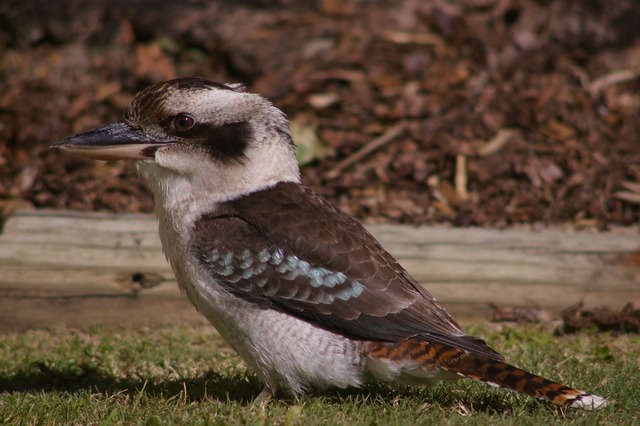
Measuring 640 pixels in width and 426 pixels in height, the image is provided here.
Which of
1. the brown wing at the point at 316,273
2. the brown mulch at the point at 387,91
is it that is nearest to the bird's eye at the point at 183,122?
the brown wing at the point at 316,273

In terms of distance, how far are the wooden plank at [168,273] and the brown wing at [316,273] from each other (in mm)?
1669

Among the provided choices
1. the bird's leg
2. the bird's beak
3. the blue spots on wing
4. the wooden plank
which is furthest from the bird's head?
the wooden plank

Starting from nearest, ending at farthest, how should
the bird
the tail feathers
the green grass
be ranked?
the tail feathers
the green grass
the bird

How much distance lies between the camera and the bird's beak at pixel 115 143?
528 centimetres

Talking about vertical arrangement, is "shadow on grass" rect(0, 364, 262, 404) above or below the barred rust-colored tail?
below

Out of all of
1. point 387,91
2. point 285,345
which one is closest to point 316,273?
point 285,345

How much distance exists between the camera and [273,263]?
5.03 m

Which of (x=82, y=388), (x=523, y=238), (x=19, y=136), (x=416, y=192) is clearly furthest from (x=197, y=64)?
(x=82, y=388)

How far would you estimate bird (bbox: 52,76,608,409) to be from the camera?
4.86m

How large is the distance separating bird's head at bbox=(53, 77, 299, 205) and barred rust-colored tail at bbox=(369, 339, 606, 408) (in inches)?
51.2

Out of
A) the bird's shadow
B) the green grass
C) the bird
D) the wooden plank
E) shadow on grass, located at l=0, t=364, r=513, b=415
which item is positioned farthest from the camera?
the wooden plank

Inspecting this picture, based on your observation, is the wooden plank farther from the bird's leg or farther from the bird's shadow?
the bird's leg

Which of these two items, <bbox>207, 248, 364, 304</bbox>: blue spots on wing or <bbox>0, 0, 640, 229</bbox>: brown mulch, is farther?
<bbox>0, 0, 640, 229</bbox>: brown mulch

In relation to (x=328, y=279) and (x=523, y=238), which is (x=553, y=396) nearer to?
(x=328, y=279)
